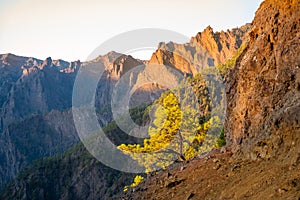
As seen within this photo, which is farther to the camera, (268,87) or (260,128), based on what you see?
(268,87)

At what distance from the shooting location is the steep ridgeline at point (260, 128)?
11.5 metres

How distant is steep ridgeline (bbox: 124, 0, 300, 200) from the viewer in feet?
37.7

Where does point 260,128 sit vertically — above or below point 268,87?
below

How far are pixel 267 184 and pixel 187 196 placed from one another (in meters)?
4.46

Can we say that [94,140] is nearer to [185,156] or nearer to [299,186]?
[185,156]

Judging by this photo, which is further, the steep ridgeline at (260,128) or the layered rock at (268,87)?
the layered rock at (268,87)

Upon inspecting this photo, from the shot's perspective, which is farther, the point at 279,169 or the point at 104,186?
the point at 104,186

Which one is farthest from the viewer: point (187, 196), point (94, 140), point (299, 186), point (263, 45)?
point (94, 140)

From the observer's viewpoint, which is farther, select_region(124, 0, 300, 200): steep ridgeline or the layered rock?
the layered rock

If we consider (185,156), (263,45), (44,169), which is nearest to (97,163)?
(44,169)

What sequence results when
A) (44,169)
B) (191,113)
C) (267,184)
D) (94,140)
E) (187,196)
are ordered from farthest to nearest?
(44,169), (94,140), (191,113), (187,196), (267,184)

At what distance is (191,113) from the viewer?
25391mm

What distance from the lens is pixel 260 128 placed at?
1506 cm

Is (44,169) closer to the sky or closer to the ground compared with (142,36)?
closer to the ground
